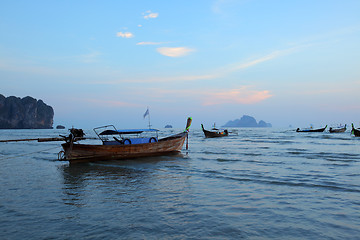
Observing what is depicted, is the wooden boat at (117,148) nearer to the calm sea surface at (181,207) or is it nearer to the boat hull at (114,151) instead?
the boat hull at (114,151)

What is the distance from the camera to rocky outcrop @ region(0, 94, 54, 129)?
158 m

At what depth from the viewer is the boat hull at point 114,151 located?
16344 millimetres

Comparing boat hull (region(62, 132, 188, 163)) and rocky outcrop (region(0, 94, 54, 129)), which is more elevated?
rocky outcrop (region(0, 94, 54, 129))

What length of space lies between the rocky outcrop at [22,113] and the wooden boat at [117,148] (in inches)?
6794

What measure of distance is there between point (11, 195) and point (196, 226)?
7.02m

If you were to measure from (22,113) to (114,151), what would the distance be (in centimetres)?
17994

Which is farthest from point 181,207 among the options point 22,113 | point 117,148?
point 22,113

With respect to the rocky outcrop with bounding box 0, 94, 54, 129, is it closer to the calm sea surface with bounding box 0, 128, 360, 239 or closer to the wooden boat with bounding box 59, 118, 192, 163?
the wooden boat with bounding box 59, 118, 192, 163

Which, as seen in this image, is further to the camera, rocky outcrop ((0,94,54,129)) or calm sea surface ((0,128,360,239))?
rocky outcrop ((0,94,54,129))

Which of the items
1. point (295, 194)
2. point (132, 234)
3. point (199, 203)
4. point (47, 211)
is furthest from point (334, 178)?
point (47, 211)

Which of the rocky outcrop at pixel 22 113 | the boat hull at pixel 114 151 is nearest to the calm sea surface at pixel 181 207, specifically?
the boat hull at pixel 114 151

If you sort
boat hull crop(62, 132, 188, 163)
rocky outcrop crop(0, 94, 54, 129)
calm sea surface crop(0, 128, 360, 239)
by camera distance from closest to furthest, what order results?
1. calm sea surface crop(0, 128, 360, 239)
2. boat hull crop(62, 132, 188, 163)
3. rocky outcrop crop(0, 94, 54, 129)

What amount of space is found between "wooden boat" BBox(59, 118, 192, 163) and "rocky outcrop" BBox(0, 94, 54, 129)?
566 ft

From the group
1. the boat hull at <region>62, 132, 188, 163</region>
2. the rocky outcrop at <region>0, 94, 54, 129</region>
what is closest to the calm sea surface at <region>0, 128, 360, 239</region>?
the boat hull at <region>62, 132, 188, 163</region>
